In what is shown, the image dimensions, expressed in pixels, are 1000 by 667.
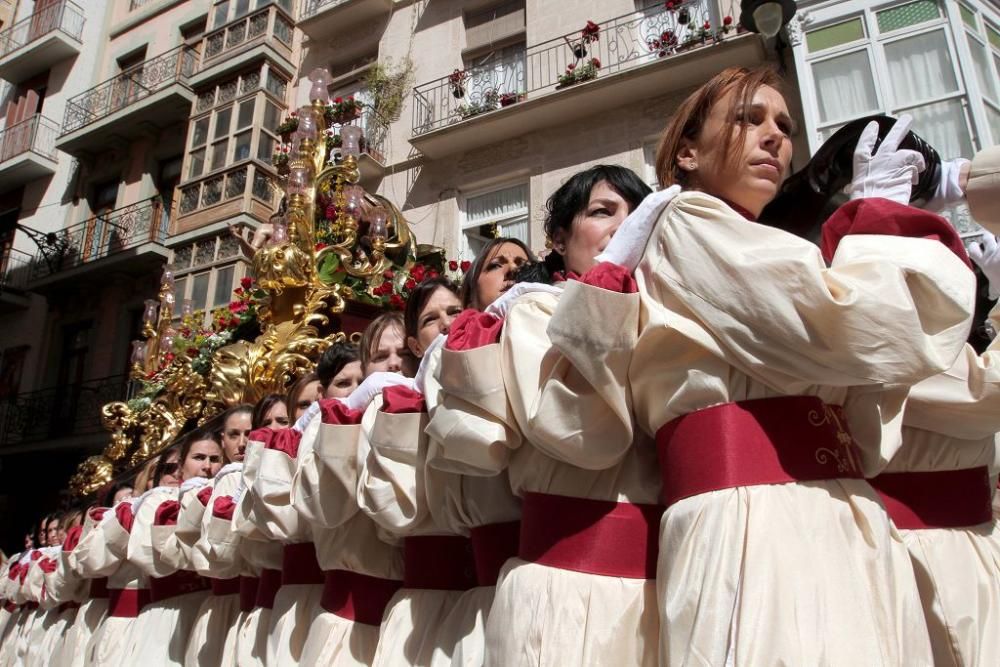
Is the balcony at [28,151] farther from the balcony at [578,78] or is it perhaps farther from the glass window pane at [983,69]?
the glass window pane at [983,69]

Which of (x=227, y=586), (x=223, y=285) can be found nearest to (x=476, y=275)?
(x=227, y=586)

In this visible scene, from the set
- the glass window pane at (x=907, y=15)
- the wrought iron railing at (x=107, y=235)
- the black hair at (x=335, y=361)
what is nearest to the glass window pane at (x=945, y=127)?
the glass window pane at (x=907, y=15)

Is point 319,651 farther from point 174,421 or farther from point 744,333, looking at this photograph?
point 174,421

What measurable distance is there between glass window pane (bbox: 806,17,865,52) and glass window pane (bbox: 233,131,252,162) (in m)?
10.3

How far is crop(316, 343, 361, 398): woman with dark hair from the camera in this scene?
3764 millimetres

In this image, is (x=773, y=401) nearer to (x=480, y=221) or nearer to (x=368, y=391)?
(x=368, y=391)

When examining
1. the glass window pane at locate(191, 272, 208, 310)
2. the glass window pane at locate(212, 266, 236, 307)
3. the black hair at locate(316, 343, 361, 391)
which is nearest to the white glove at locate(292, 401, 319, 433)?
the black hair at locate(316, 343, 361, 391)

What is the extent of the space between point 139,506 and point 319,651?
250cm

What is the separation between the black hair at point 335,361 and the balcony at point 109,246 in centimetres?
1364

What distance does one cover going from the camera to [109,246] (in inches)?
690

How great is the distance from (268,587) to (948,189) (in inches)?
120

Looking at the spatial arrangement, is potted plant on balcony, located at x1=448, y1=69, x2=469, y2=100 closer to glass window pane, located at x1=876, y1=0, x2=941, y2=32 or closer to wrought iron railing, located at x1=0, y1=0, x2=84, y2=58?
glass window pane, located at x1=876, y1=0, x2=941, y2=32

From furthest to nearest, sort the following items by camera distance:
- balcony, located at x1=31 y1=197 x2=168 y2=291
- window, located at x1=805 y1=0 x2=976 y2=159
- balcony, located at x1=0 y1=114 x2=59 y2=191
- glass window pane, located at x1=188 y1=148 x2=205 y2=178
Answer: balcony, located at x1=0 y1=114 x2=59 y2=191, balcony, located at x1=31 y1=197 x2=168 y2=291, glass window pane, located at x1=188 y1=148 x2=205 y2=178, window, located at x1=805 y1=0 x2=976 y2=159

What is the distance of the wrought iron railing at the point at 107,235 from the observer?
56.1 feet
